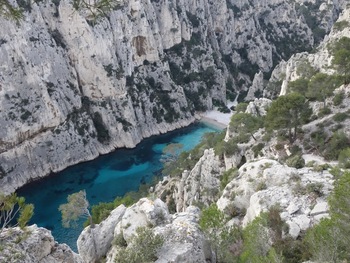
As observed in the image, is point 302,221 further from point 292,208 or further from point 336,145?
point 336,145

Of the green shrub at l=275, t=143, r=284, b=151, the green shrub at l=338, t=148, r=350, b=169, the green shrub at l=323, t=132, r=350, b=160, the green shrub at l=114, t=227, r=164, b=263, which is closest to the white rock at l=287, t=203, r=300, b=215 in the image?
the green shrub at l=338, t=148, r=350, b=169

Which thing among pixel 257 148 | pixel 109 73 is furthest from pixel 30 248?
pixel 109 73

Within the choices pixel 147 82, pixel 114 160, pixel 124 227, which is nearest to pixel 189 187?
pixel 124 227

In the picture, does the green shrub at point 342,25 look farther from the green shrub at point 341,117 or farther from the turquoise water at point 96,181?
the turquoise water at point 96,181

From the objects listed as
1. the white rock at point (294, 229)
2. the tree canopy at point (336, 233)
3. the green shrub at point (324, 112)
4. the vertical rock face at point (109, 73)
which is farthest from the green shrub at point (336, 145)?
the vertical rock face at point (109, 73)

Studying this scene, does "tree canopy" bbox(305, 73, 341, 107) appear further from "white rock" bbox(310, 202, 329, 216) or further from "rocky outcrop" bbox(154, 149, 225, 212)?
"white rock" bbox(310, 202, 329, 216)
